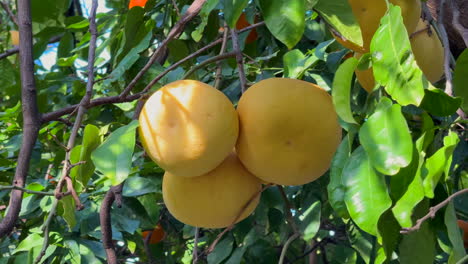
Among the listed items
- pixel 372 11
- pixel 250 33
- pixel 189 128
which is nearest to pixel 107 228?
pixel 189 128

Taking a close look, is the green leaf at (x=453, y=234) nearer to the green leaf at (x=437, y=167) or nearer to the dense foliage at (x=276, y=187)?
the dense foliage at (x=276, y=187)

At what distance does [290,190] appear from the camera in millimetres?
2102

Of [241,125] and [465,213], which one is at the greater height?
[241,125]

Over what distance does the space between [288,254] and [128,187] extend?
2.58ft

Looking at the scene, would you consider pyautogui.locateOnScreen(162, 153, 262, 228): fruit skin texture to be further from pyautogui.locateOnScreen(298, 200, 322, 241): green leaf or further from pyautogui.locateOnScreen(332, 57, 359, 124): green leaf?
pyautogui.locateOnScreen(332, 57, 359, 124): green leaf

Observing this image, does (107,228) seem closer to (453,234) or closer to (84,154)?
(84,154)

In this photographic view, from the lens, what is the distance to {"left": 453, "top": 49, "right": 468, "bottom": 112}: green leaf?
1145mm

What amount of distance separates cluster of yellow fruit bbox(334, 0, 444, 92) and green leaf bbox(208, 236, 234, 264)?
70 centimetres

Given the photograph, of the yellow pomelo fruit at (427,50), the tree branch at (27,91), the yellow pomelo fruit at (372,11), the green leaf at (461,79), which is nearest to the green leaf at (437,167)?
the green leaf at (461,79)

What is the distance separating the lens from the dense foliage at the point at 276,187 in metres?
0.93

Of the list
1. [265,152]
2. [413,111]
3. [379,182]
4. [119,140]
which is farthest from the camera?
[413,111]

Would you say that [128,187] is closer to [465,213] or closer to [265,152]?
[265,152]

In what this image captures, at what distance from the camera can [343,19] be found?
44.2 inches

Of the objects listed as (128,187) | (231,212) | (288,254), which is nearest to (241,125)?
(231,212)
